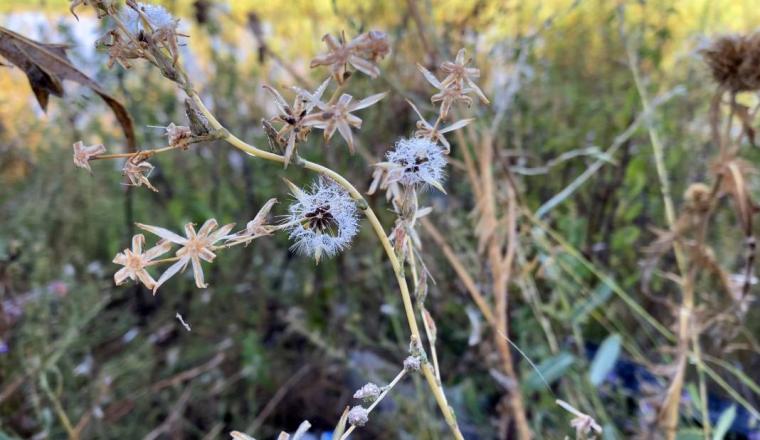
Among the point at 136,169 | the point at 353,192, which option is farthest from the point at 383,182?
the point at 136,169

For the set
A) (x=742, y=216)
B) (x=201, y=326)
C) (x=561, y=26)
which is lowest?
(x=201, y=326)

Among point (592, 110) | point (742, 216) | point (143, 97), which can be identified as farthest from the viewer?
point (143, 97)

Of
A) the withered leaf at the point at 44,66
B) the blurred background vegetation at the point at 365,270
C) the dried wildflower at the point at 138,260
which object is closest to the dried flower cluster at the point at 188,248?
the dried wildflower at the point at 138,260

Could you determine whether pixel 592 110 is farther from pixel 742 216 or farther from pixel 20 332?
pixel 20 332

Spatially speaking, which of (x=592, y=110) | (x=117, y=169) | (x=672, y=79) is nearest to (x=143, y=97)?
(x=117, y=169)

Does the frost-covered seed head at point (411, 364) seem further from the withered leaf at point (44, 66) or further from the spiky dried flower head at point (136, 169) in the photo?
the withered leaf at point (44, 66)
